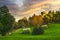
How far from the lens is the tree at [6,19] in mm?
26513

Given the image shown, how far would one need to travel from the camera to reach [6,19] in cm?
2717

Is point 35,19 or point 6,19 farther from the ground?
point 6,19

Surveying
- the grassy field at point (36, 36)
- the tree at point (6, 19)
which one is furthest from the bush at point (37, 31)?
the tree at point (6, 19)

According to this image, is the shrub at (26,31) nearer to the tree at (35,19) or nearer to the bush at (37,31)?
the tree at (35,19)

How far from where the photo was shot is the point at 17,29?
26391 millimetres

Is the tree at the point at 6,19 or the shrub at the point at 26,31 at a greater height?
the tree at the point at 6,19

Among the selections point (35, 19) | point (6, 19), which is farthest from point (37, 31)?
point (6, 19)

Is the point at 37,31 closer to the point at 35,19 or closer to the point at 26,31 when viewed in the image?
the point at 26,31

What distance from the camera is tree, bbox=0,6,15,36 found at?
87.0 feet

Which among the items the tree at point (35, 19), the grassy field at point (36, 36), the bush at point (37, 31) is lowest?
the grassy field at point (36, 36)

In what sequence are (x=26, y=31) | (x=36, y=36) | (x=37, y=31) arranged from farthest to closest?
(x=26, y=31)
(x=37, y=31)
(x=36, y=36)

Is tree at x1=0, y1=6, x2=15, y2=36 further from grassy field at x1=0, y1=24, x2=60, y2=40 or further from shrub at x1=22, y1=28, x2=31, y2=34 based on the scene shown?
shrub at x1=22, y1=28, x2=31, y2=34

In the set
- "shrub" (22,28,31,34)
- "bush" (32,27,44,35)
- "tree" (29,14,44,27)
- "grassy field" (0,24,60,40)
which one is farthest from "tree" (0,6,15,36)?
"bush" (32,27,44,35)

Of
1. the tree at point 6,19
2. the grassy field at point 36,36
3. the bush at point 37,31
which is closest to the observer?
the grassy field at point 36,36
